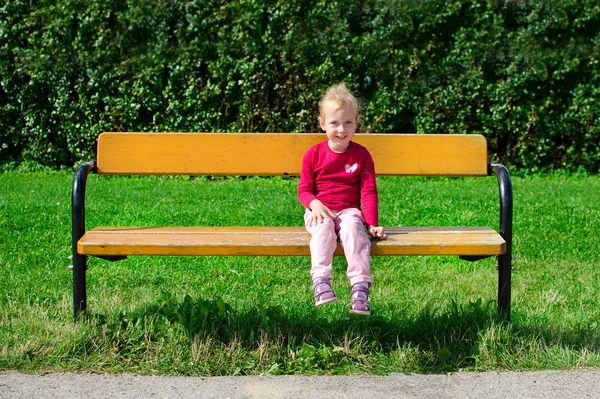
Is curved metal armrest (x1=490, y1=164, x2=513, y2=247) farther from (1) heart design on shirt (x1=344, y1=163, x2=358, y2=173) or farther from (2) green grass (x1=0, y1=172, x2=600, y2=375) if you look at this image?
(1) heart design on shirt (x1=344, y1=163, x2=358, y2=173)

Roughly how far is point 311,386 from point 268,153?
4.14ft

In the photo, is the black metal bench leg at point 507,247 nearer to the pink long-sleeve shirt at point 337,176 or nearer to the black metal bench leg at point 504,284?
the black metal bench leg at point 504,284

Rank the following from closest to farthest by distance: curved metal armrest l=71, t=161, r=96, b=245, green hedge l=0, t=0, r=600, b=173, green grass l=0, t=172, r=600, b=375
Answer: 1. green grass l=0, t=172, r=600, b=375
2. curved metal armrest l=71, t=161, r=96, b=245
3. green hedge l=0, t=0, r=600, b=173

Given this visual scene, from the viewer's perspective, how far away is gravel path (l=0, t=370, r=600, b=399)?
9.99 feet

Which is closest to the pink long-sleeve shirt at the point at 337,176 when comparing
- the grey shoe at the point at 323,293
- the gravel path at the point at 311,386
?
the grey shoe at the point at 323,293

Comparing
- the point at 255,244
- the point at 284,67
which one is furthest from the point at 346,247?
the point at 284,67

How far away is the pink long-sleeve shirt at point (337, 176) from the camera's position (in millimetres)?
3645

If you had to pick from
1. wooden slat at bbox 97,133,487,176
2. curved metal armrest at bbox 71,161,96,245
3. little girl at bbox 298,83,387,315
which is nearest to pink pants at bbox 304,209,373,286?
little girl at bbox 298,83,387,315

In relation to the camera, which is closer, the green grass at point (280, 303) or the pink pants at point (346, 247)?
the pink pants at point (346, 247)

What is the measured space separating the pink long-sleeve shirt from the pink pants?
20 cm

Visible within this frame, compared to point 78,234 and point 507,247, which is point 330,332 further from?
point 78,234

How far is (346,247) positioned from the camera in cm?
332

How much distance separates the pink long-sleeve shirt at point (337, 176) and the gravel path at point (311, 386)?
851mm

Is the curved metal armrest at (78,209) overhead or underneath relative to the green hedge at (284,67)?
underneath
